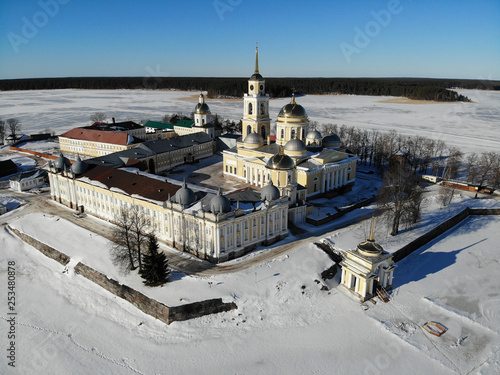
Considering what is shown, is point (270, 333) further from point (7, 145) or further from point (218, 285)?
point (7, 145)

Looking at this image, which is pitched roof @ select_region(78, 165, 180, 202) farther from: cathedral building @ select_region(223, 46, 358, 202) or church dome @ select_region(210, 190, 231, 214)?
cathedral building @ select_region(223, 46, 358, 202)

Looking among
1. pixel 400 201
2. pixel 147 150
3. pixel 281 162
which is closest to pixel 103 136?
pixel 147 150

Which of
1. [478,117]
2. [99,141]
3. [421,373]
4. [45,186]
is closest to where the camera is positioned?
[421,373]

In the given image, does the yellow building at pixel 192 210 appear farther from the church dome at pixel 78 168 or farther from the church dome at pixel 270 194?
the church dome at pixel 78 168

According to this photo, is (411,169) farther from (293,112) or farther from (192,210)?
(192,210)

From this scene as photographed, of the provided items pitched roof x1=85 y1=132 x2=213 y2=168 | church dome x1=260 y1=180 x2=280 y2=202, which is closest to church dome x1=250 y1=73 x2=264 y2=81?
pitched roof x1=85 y1=132 x2=213 y2=168

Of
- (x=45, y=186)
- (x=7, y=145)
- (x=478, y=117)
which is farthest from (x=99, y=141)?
(x=478, y=117)
